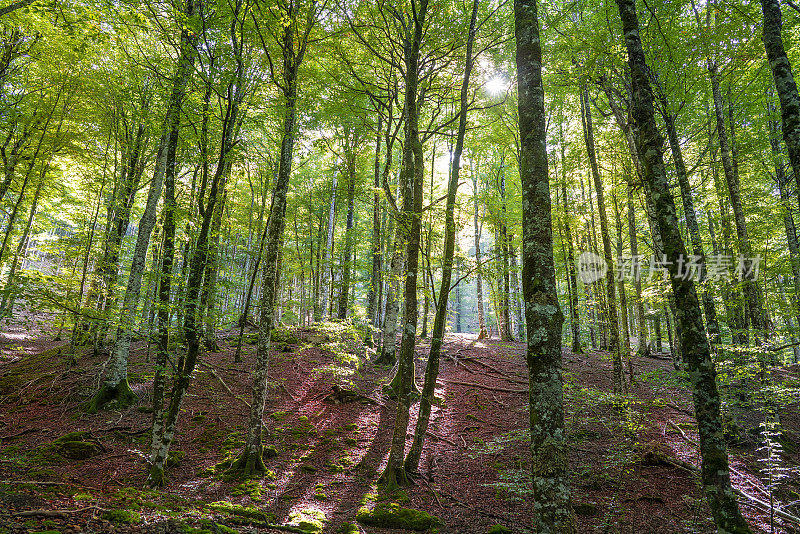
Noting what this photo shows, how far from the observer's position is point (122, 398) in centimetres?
909

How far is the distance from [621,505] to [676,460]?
2.27m

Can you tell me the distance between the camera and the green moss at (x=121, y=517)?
3424mm

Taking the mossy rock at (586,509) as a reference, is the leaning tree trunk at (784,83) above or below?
above

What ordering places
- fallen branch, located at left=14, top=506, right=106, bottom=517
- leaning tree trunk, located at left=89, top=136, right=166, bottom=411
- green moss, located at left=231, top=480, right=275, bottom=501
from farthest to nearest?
leaning tree trunk, located at left=89, top=136, right=166, bottom=411 → green moss, located at left=231, top=480, right=275, bottom=501 → fallen branch, located at left=14, top=506, right=106, bottom=517

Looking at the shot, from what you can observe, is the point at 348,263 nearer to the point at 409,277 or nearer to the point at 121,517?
the point at 409,277

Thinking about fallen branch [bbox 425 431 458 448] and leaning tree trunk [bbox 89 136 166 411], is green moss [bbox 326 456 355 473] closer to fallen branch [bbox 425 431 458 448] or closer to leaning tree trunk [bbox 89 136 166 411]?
fallen branch [bbox 425 431 458 448]

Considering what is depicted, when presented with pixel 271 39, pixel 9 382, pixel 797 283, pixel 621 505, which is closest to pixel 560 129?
pixel 797 283

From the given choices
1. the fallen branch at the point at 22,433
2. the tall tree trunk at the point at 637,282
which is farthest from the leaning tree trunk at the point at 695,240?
the fallen branch at the point at 22,433

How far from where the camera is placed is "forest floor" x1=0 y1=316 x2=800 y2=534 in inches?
179

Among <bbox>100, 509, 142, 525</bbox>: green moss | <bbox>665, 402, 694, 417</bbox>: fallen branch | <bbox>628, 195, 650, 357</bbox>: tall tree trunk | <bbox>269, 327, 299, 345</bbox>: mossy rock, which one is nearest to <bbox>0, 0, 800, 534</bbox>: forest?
<bbox>100, 509, 142, 525</bbox>: green moss

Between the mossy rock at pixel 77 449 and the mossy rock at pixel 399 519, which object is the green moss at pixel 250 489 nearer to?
the mossy rock at pixel 399 519

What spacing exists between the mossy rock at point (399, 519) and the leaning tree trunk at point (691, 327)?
142 inches

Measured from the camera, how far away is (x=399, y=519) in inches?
209

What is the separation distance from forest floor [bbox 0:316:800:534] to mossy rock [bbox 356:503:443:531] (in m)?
0.17
